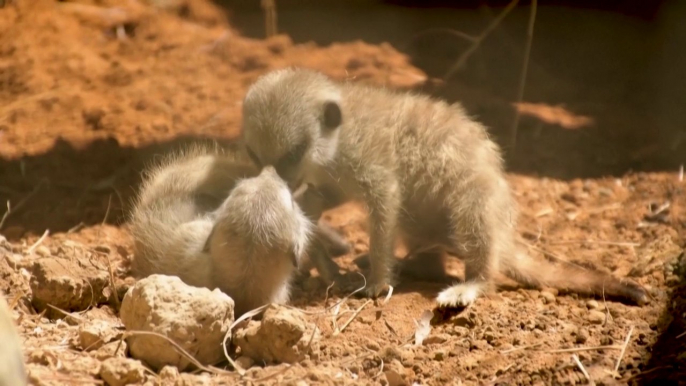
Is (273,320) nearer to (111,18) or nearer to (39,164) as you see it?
(39,164)

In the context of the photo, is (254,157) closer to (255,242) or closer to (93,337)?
(255,242)

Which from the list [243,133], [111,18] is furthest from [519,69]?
[111,18]

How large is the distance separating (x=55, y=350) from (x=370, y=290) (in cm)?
145

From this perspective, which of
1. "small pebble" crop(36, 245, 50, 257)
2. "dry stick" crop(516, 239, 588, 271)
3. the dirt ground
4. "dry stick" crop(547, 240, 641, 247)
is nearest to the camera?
the dirt ground

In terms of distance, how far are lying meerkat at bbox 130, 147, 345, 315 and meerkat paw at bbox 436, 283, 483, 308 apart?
60cm

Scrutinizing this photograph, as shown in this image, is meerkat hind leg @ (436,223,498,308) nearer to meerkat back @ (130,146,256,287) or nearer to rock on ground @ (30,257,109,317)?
meerkat back @ (130,146,256,287)

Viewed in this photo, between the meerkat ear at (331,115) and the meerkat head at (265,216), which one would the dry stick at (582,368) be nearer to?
the meerkat head at (265,216)

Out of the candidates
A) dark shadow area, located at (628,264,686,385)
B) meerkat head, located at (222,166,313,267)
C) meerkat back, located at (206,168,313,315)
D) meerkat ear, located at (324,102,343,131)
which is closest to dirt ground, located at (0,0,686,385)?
dark shadow area, located at (628,264,686,385)

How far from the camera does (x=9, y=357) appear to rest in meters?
1.79

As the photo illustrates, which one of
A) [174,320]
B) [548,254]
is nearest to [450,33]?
[548,254]

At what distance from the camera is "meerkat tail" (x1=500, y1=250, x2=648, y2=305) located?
125 inches

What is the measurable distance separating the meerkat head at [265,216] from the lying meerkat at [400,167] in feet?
1.52

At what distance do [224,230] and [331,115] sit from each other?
3.40 feet

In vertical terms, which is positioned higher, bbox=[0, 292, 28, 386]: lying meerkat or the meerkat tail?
bbox=[0, 292, 28, 386]: lying meerkat
